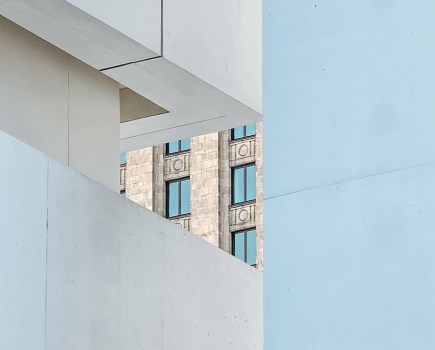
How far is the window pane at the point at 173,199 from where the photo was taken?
164 feet

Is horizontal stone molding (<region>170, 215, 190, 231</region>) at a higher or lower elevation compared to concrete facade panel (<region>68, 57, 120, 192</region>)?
higher

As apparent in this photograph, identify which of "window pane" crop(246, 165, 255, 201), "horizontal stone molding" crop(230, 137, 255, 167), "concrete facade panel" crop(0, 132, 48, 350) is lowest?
"concrete facade panel" crop(0, 132, 48, 350)

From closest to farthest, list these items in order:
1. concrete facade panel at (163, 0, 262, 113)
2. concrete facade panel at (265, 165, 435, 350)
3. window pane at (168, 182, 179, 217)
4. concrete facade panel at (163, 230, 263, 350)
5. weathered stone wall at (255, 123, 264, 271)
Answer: concrete facade panel at (265, 165, 435, 350)
concrete facade panel at (163, 0, 262, 113)
concrete facade panel at (163, 230, 263, 350)
weathered stone wall at (255, 123, 264, 271)
window pane at (168, 182, 179, 217)

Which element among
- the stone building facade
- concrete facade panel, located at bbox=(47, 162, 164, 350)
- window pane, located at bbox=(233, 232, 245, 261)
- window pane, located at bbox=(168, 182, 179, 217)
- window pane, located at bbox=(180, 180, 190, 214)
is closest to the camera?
concrete facade panel, located at bbox=(47, 162, 164, 350)

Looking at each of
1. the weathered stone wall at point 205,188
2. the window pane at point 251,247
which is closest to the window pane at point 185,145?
the weathered stone wall at point 205,188

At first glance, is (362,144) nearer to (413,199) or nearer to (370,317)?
(413,199)

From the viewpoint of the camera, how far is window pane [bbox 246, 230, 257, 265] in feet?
151

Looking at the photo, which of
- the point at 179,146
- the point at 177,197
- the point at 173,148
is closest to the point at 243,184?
the point at 177,197

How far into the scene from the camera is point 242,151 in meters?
48.0

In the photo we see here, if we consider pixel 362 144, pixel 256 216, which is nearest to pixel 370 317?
pixel 362 144

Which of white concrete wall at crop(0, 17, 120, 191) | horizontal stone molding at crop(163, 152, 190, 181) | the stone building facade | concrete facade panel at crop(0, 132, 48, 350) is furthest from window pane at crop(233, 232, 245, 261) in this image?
concrete facade panel at crop(0, 132, 48, 350)

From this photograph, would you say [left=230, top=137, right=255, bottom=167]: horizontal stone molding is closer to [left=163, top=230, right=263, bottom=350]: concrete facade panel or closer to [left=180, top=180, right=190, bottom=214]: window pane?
[left=180, top=180, right=190, bottom=214]: window pane

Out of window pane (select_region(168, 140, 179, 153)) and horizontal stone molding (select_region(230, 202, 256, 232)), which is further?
window pane (select_region(168, 140, 179, 153))

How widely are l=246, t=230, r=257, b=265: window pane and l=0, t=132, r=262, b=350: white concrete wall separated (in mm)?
30175
